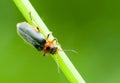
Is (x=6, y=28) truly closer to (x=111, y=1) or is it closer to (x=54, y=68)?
(x=54, y=68)

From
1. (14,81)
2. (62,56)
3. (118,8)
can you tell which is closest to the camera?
(62,56)

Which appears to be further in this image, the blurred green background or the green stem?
the blurred green background

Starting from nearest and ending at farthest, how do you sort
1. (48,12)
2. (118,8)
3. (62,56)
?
1. (62,56)
2. (48,12)
3. (118,8)

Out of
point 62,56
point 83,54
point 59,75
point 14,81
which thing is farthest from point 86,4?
point 62,56

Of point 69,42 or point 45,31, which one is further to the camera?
point 69,42

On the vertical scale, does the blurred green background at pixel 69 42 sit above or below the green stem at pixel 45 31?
above

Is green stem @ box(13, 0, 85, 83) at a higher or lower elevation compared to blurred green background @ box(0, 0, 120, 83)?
lower

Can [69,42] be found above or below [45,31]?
above

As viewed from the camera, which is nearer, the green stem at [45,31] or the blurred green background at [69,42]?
the green stem at [45,31]
